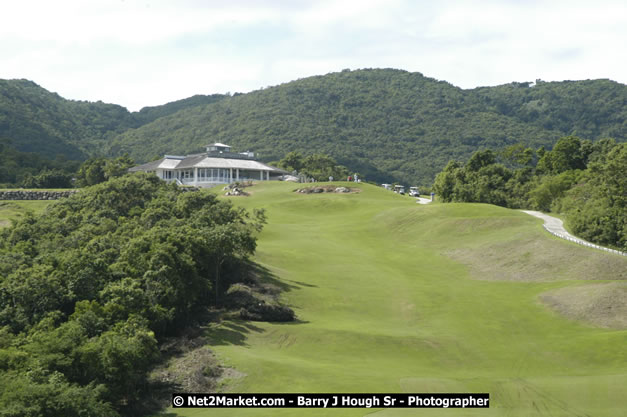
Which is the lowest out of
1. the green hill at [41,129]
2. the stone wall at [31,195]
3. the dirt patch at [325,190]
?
the stone wall at [31,195]

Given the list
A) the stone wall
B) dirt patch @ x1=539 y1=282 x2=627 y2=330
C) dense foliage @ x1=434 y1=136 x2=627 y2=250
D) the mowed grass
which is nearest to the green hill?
the stone wall

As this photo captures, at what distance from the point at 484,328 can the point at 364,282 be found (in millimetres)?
12275

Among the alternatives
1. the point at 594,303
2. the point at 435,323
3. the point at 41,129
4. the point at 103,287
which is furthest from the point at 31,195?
the point at 41,129

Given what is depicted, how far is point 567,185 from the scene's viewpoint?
260 ft

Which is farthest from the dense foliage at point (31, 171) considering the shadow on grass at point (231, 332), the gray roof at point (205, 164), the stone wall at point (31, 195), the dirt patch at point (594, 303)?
the dirt patch at point (594, 303)

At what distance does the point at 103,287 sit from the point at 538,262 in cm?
3168

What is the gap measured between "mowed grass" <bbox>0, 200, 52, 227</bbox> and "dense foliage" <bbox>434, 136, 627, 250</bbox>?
44.9 meters

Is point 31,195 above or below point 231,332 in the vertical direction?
above

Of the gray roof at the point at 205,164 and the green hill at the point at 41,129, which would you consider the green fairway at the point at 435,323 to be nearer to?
the gray roof at the point at 205,164

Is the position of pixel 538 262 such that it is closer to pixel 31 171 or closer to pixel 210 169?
pixel 31 171

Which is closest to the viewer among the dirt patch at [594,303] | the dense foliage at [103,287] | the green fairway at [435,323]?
the dense foliage at [103,287]

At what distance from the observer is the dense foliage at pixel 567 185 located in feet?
177

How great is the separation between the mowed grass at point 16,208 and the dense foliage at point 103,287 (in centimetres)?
515

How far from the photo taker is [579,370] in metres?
29.7
